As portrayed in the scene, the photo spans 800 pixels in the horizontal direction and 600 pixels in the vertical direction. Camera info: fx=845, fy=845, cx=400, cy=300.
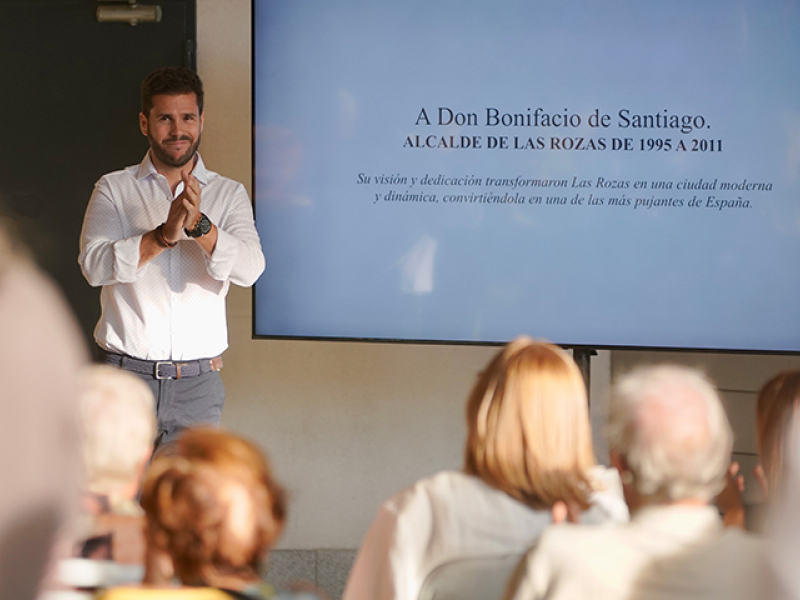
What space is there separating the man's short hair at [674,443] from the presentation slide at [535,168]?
1710mm

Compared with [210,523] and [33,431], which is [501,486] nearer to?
[210,523]

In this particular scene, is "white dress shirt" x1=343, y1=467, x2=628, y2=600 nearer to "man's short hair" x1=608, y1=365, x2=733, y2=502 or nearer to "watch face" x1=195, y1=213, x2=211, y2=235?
"man's short hair" x1=608, y1=365, x2=733, y2=502

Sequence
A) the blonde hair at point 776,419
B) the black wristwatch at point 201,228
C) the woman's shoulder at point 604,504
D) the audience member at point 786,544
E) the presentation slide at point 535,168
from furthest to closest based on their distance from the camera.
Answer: the presentation slide at point 535,168, the black wristwatch at point 201,228, the blonde hair at point 776,419, the woman's shoulder at point 604,504, the audience member at point 786,544

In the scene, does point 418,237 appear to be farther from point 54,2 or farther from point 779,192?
point 54,2

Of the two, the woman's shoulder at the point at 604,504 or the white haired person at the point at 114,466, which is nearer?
the white haired person at the point at 114,466

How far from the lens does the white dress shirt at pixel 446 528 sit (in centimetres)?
139

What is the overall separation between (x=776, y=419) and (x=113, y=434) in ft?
4.13

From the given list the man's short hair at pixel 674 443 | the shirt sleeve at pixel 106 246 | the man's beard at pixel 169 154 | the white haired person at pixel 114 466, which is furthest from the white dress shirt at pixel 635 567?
the man's beard at pixel 169 154

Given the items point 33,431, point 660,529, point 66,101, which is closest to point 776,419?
point 660,529

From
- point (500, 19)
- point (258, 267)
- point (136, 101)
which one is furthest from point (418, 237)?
point (136, 101)

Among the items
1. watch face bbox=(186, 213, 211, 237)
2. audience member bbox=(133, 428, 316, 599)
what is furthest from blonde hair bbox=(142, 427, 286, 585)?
watch face bbox=(186, 213, 211, 237)

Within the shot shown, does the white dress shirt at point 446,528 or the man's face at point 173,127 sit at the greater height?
the man's face at point 173,127

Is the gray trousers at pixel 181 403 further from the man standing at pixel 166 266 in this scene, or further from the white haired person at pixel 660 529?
the white haired person at pixel 660 529

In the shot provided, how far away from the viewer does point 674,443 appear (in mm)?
1327
